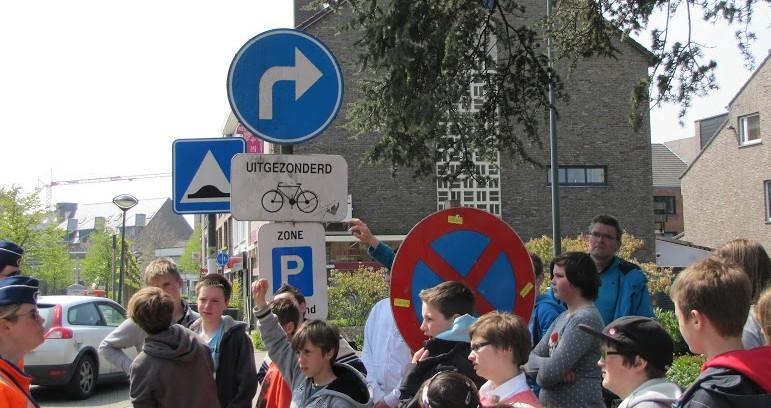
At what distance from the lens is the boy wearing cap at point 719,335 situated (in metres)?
2.41

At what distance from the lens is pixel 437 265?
149 inches

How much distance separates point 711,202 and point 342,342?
44.9 meters

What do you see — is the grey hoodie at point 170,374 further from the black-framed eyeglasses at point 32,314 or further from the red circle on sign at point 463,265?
the red circle on sign at point 463,265

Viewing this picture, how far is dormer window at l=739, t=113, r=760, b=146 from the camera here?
3800 cm

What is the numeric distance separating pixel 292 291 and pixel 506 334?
1.58 m

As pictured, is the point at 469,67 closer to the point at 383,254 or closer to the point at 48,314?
the point at 383,254

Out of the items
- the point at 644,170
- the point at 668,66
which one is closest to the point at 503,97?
the point at 668,66

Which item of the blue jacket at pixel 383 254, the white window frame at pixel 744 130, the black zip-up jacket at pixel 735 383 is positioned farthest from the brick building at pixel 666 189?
the black zip-up jacket at pixel 735 383

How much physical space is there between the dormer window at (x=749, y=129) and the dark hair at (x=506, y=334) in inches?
1523

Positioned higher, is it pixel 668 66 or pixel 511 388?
pixel 668 66

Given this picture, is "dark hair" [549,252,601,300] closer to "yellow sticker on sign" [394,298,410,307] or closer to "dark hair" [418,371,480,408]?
"yellow sticker on sign" [394,298,410,307]

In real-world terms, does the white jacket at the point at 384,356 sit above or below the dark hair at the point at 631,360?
below

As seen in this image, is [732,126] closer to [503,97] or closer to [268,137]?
[503,97]

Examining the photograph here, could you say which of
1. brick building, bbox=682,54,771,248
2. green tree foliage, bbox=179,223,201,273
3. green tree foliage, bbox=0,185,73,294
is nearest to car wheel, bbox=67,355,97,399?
brick building, bbox=682,54,771,248
